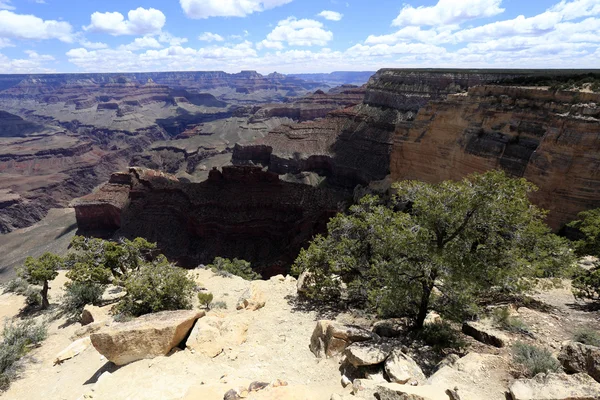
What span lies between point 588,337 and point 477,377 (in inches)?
178

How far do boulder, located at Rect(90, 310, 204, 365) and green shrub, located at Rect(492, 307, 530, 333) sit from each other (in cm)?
1138

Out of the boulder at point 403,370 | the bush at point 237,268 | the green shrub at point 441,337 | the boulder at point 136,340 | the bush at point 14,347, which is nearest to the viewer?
the boulder at point 403,370

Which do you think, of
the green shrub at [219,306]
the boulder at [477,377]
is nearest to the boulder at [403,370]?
the boulder at [477,377]

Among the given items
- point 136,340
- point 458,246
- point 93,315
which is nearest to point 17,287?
point 93,315

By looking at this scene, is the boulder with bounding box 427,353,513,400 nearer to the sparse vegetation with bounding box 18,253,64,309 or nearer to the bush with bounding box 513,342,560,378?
the bush with bounding box 513,342,560,378

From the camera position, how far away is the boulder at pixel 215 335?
11664 mm

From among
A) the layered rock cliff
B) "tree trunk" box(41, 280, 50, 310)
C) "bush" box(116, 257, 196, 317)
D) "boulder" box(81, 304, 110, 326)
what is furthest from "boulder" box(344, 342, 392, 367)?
the layered rock cliff

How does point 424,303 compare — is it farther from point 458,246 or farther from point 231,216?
point 231,216

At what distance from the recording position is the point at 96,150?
148m

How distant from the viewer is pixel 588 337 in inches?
393

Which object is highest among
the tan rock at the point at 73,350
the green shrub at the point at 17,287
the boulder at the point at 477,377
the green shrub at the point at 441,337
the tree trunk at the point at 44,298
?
the boulder at the point at 477,377

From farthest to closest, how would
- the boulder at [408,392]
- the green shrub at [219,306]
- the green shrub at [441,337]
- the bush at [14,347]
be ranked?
the green shrub at [219,306]
the bush at [14,347]
the green shrub at [441,337]
the boulder at [408,392]

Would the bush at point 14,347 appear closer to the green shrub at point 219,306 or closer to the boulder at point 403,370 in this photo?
the green shrub at point 219,306

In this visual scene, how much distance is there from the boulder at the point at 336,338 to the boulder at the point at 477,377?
8.93 feet
